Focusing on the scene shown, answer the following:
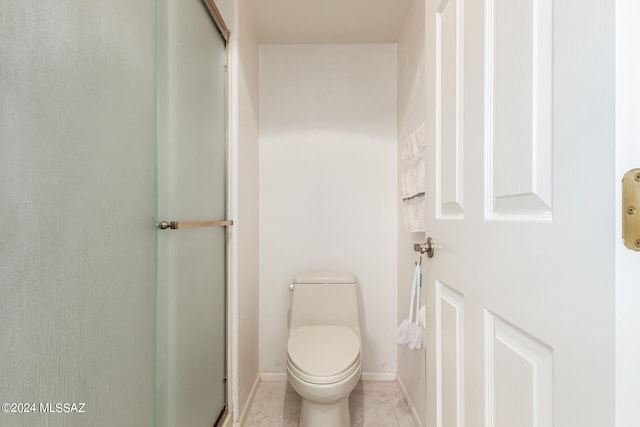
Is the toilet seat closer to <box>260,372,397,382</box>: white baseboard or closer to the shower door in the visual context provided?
the shower door

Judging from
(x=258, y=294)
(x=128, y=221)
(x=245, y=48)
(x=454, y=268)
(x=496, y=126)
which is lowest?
(x=258, y=294)

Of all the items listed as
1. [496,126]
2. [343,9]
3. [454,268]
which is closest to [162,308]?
[454,268]

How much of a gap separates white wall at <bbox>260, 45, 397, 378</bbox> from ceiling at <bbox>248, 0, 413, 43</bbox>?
84mm

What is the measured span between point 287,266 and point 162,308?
→ 1.28 metres

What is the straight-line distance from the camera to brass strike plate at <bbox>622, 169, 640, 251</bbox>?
348mm

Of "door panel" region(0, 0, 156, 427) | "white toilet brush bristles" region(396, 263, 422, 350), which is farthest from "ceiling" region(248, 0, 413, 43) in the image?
"white toilet brush bristles" region(396, 263, 422, 350)

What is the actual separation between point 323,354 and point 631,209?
1.47 m

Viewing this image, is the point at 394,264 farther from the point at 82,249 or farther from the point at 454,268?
the point at 82,249

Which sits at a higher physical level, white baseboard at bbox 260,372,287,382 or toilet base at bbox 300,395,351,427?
toilet base at bbox 300,395,351,427

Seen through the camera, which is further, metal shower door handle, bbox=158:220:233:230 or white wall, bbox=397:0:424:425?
white wall, bbox=397:0:424:425

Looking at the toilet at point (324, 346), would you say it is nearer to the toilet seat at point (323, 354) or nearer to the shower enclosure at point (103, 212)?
the toilet seat at point (323, 354)

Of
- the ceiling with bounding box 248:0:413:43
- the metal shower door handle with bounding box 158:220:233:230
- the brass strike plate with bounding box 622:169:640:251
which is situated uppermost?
the ceiling with bounding box 248:0:413:43

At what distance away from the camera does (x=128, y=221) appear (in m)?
0.89

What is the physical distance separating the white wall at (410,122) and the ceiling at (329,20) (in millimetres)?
102
